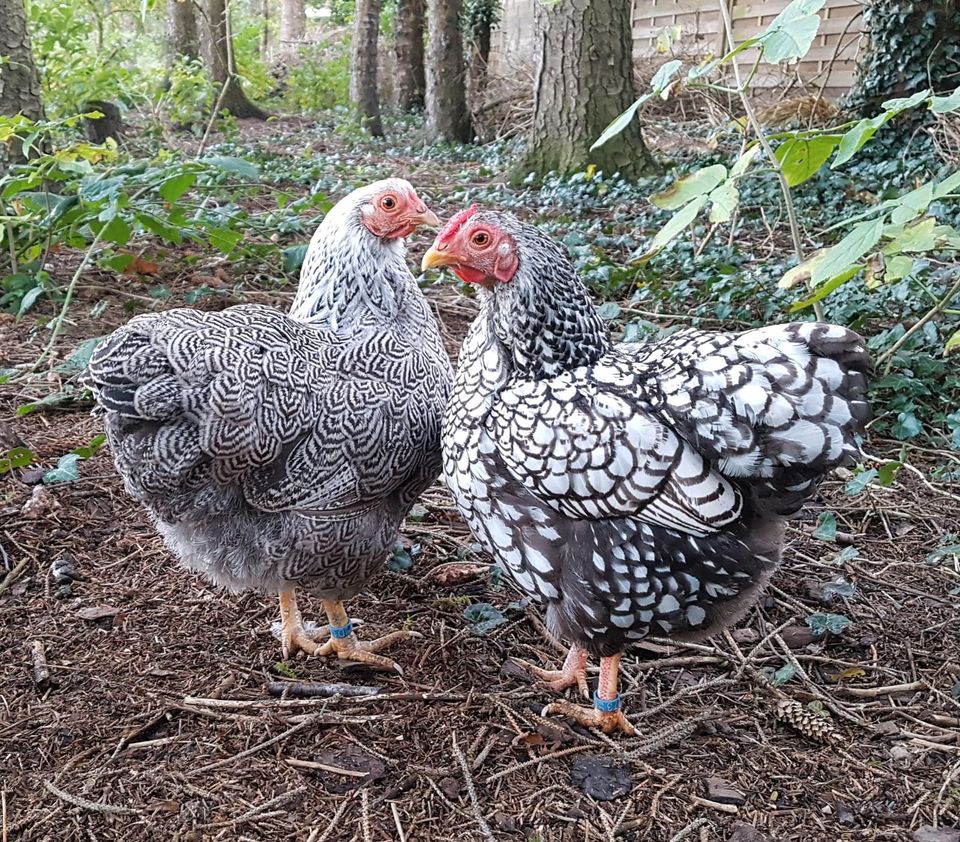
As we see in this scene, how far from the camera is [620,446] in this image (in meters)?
2.15

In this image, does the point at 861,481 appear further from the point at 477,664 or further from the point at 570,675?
the point at 477,664

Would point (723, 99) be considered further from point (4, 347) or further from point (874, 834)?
point (874, 834)

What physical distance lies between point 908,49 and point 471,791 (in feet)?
28.1

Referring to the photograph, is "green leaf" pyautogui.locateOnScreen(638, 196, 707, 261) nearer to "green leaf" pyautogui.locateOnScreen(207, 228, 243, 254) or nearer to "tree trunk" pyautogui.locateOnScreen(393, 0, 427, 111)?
"green leaf" pyautogui.locateOnScreen(207, 228, 243, 254)

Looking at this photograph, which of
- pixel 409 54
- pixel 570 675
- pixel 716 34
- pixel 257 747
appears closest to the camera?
pixel 257 747

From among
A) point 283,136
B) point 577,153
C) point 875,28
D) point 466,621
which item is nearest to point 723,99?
point 875,28

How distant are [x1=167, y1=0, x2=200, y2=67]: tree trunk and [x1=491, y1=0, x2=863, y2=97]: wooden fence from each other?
5.36 m

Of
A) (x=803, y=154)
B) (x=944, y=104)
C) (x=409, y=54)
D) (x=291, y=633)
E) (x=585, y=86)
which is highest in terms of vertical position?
(x=409, y=54)

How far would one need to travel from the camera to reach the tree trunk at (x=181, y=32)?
1369 cm

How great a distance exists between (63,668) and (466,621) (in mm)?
1370

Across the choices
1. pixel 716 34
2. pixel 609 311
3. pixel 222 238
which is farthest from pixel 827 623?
pixel 716 34

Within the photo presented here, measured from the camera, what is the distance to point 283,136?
1308 centimetres

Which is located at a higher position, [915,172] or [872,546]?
[915,172]

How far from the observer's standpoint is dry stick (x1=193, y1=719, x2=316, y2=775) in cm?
224
